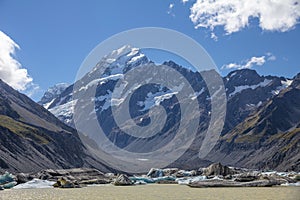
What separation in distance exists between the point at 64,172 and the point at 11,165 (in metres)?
57.2

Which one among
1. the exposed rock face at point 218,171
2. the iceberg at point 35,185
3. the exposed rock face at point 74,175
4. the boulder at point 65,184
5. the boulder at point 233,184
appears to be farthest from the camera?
the exposed rock face at point 218,171

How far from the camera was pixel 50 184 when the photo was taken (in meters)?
100

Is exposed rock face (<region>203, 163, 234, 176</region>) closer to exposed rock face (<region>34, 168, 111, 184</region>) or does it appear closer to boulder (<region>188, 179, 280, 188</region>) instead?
exposed rock face (<region>34, 168, 111, 184</region>)

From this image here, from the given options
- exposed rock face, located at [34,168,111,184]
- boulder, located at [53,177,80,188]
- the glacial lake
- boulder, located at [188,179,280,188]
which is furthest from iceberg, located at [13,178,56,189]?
boulder, located at [188,179,280,188]

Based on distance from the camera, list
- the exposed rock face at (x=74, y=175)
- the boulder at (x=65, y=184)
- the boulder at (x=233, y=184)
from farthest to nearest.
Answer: the exposed rock face at (x=74, y=175) → the boulder at (x=65, y=184) → the boulder at (x=233, y=184)

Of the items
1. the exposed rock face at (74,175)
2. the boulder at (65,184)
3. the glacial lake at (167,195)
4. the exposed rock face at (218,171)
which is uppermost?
the exposed rock face at (218,171)

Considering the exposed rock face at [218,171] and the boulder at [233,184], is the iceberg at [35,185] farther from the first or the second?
the exposed rock face at [218,171]

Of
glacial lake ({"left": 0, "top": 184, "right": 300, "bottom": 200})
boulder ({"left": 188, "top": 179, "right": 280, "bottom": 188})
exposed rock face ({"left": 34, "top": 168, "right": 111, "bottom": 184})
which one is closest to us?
glacial lake ({"left": 0, "top": 184, "right": 300, "bottom": 200})

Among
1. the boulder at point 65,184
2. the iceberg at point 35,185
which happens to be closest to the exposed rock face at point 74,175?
the iceberg at point 35,185

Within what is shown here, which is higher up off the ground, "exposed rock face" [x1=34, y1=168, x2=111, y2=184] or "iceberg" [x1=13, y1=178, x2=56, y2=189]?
"exposed rock face" [x1=34, y1=168, x2=111, y2=184]

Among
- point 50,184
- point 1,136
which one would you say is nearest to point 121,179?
point 50,184

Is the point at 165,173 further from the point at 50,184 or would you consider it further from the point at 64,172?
the point at 50,184

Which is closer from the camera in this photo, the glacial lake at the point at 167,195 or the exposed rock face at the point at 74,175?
the glacial lake at the point at 167,195

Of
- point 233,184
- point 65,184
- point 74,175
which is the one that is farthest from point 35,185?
point 233,184
